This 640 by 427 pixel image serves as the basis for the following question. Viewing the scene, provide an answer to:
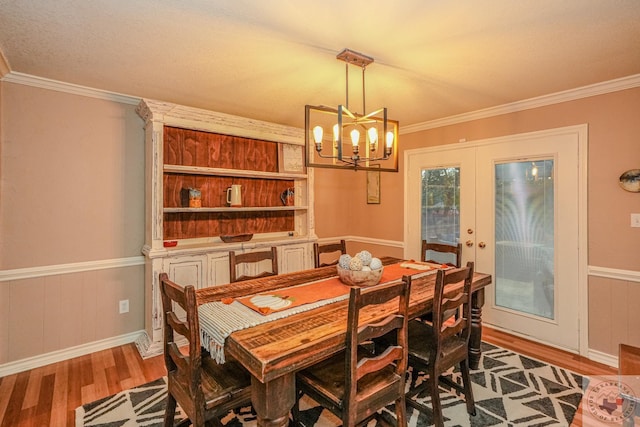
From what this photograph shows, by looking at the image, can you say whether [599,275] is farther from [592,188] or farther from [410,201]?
[410,201]

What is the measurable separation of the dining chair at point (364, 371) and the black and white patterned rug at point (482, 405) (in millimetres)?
567

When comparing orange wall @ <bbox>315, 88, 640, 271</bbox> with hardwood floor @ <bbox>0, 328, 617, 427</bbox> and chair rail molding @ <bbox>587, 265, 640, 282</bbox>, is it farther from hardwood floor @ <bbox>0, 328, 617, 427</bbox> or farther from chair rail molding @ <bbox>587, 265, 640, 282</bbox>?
hardwood floor @ <bbox>0, 328, 617, 427</bbox>

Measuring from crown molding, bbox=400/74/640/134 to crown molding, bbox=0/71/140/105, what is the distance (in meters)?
3.25

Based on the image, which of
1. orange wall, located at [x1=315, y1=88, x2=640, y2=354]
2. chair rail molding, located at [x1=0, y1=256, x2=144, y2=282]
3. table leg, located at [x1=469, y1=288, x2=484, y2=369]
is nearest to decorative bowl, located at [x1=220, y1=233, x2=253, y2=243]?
chair rail molding, located at [x1=0, y1=256, x2=144, y2=282]

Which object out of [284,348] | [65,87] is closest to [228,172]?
[65,87]

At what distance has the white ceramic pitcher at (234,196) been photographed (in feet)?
11.6

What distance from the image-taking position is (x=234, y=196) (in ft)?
11.6

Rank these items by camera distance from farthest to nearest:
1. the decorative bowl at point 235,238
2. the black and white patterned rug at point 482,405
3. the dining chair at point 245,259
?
the decorative bowl at point 235,238
the dining chair at point 245,259
the black and white patterned rug at point 482,405

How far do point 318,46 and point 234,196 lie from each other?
195cm

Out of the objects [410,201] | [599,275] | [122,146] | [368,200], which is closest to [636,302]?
[599,275]

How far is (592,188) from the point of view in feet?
9.32

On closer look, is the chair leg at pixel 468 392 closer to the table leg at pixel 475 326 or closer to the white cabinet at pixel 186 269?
the table leg at pixel 475 326

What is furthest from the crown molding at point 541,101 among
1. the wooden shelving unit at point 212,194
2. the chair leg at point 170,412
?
the chair leg at point 170,412

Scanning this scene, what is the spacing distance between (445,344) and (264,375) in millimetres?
1326
